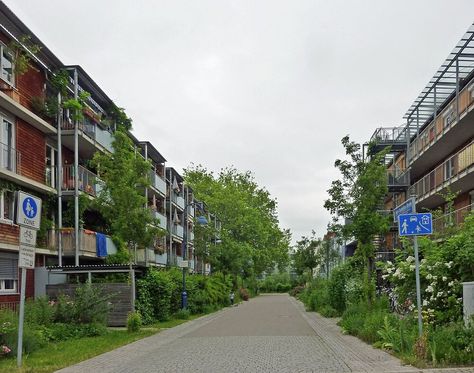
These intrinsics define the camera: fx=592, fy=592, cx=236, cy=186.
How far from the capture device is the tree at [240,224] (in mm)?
49406

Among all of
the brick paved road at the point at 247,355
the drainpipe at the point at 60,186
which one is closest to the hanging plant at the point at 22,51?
the drainpipe at the point at 60,186

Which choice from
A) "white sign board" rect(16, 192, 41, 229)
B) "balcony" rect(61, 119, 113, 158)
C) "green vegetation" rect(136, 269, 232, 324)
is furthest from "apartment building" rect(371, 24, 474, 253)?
"white sign board" rect(16, 192, 41, 229)

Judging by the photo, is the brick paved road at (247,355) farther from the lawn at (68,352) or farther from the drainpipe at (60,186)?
the drainpipe at (60,186)

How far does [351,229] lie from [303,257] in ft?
140

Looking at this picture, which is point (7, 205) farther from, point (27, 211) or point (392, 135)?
point (392, 135)

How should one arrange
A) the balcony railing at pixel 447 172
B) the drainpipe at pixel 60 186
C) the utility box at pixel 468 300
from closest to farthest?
the utility box at pixel 468 300 → the drainpipe at pixel 60 186 → the balcony railing at pixel 447 172

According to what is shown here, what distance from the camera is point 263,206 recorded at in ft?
258

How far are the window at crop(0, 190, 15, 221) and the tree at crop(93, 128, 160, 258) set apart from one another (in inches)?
142

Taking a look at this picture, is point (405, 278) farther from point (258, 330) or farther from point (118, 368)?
point (258, 330)

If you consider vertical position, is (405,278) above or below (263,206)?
below

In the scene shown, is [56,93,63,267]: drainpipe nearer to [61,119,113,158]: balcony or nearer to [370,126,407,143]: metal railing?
[61,119,113,158]: balcony

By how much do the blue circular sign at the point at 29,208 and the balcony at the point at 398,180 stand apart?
33.4 m

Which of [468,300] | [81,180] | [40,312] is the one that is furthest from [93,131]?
[468,300]

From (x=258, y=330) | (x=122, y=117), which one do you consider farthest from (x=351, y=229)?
(x=122, y=117)
